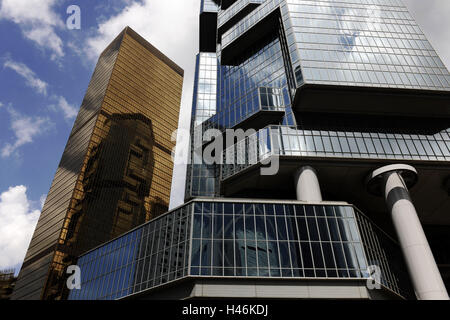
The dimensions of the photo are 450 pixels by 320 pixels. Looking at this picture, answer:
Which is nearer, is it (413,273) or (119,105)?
(413,273)

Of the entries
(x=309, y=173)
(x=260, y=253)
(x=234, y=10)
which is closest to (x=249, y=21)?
(x=234, y=10)

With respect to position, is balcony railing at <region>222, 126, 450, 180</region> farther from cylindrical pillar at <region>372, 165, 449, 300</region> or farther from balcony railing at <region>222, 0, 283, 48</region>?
balcony railing at <region>222, 0, 283, 48</region>

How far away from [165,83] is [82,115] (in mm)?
42038

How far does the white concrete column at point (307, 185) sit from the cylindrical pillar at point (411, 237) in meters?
7.42

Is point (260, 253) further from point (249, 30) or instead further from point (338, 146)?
point (249, 30)

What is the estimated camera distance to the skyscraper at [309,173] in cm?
3066

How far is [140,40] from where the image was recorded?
534 ft

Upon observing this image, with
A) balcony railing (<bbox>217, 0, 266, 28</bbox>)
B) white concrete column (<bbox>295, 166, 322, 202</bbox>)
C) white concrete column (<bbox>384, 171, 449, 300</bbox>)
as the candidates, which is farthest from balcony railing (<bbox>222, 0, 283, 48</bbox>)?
white concrete column (<bbox>384, 171, 449, 300</bbox>)

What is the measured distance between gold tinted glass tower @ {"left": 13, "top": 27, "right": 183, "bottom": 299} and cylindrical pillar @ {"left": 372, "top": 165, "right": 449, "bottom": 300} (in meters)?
95.4

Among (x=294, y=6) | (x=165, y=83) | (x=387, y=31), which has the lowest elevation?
(x=387, y=31)
